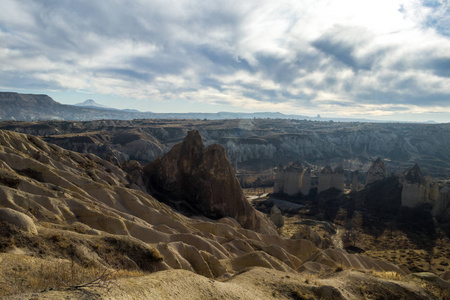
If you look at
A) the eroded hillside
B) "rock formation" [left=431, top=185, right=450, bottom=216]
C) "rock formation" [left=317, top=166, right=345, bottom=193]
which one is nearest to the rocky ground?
"rock formation" [left=431, top=185, right=450, bottom=216]

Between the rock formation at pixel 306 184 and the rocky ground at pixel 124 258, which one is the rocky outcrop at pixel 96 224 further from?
the rock formation at pixel 306 184

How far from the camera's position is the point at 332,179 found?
74.9 meters

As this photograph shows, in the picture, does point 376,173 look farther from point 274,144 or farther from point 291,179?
point 274,144

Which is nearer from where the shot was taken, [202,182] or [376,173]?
[202,182]

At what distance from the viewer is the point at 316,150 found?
159375 millimetres

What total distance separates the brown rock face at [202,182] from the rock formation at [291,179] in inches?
1618

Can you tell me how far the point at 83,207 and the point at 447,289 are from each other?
67.2 ft

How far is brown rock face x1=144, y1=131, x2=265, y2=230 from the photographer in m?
36.6

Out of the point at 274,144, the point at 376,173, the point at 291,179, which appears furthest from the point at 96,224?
the point at 274,144

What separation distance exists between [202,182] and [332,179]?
156 ft

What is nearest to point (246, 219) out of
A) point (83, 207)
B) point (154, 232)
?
point (154, 232)

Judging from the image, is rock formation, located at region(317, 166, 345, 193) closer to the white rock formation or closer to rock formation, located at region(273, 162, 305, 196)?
rock formation, located at region(273, 162, 305, 196)

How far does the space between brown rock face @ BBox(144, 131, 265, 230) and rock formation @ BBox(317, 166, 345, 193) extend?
135 feet

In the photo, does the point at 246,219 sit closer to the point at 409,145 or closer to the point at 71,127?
the point at 71,127
